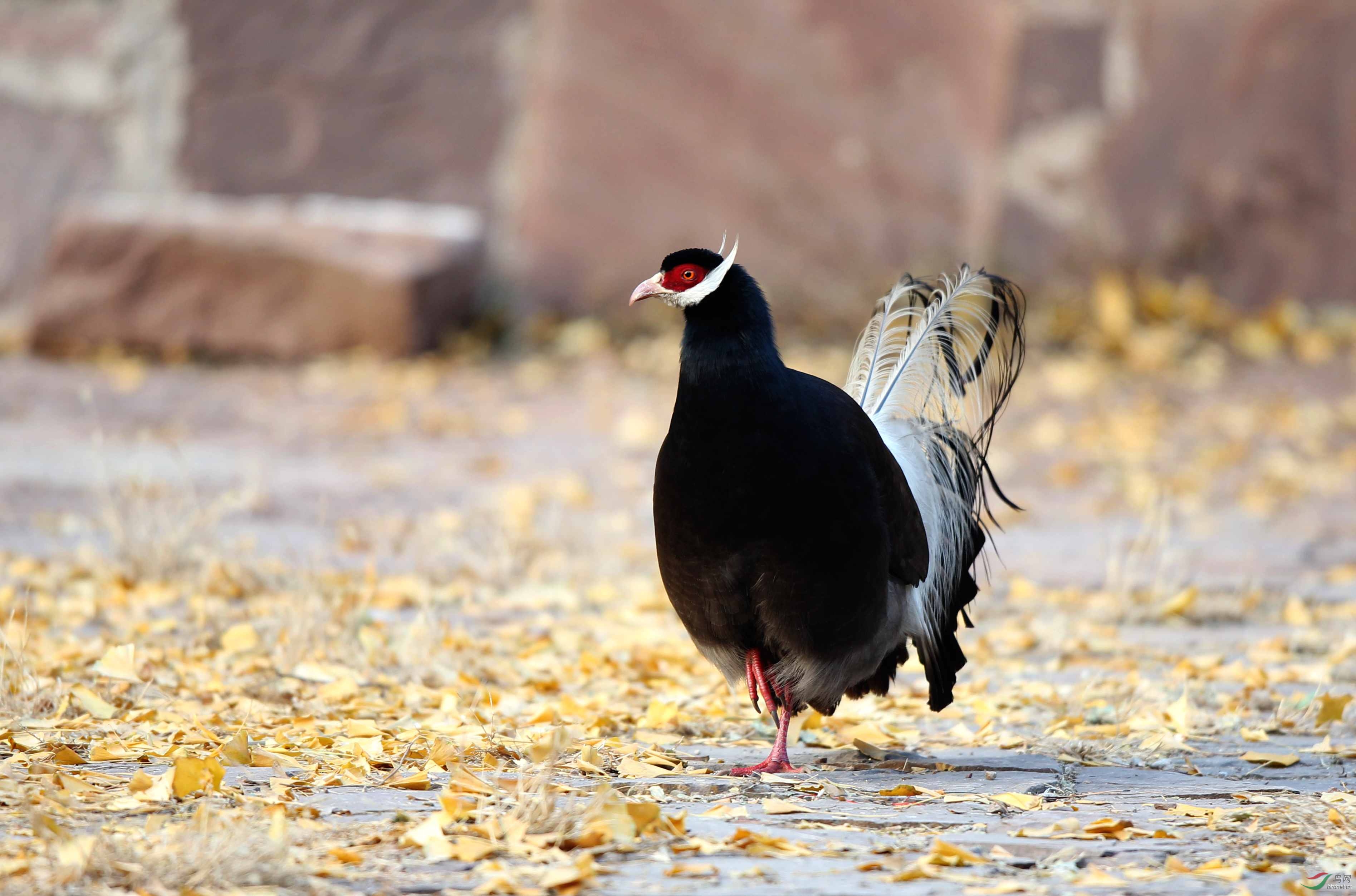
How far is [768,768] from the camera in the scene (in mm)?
2703

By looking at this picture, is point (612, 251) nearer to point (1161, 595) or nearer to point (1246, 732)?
point (1161, 595)

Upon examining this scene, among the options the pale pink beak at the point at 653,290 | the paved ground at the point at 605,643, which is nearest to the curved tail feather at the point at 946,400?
the paved ground at the point at 605,643

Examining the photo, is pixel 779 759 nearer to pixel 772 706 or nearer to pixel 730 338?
pixel 772 706

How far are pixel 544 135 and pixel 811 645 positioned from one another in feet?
19.8

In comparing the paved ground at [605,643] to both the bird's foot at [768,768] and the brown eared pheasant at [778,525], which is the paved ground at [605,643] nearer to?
the bird's foot at [768,768]

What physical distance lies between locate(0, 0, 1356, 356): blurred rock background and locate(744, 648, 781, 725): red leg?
494 cm

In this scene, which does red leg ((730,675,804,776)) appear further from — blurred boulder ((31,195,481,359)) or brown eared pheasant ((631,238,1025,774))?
blurred boulder ((31,195,481,359))

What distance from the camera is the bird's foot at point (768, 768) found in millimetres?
2664

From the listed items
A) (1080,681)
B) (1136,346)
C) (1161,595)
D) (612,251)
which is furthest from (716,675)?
(612,251)

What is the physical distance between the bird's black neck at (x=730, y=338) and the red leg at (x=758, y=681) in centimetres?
54

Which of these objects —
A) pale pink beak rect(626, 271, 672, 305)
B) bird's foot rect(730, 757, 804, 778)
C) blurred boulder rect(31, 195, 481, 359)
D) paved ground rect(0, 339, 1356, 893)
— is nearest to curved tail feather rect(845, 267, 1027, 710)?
paved ground rect(0, 339, 1356, 893)

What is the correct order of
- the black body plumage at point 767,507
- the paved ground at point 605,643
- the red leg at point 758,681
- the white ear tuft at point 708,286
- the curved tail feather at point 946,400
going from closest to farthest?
1. the paved ground at point 605,643
2. the black body plumage at point 767,507
3. the white ear tuft at point 708,286
4. the red leg at point 758,681
5. the curved tail feather at point 946,400

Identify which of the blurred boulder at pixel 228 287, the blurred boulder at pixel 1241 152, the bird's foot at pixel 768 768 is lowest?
the bird's foot at pixel 768 768

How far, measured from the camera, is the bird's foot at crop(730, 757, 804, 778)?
2.66 m
